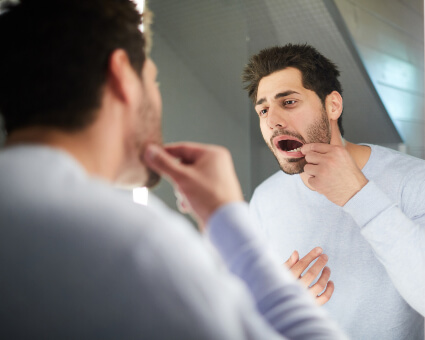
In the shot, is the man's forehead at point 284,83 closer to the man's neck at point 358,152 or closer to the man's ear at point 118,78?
the man's neck at point 358,152

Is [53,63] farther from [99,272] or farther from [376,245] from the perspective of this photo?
[376,245]

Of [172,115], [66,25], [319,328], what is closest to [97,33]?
[66,25]

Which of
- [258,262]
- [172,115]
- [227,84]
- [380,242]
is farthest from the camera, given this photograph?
[172,115]

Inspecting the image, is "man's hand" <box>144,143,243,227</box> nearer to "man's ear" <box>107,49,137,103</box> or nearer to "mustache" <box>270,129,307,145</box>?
"man's ear" <box>107,49,137,103</box>

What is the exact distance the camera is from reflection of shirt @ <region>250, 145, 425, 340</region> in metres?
0.87

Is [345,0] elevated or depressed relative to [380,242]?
elevated

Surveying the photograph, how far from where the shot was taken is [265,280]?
0.44m

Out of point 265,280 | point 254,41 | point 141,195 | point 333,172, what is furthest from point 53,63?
point 141,195

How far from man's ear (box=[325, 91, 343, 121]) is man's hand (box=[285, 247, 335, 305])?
33cm

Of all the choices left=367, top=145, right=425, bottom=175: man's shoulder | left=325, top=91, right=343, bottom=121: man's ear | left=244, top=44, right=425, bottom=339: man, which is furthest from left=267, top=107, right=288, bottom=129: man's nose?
left=367, top=145, right=425, bottom=175: man's shoulder

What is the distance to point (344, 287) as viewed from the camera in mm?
968

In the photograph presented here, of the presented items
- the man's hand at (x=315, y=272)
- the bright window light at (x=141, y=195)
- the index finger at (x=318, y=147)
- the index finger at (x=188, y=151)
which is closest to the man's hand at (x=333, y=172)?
the index finger at (x=318, y=147)

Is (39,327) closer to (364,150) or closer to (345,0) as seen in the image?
(364,150)

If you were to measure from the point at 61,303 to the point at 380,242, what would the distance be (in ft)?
2.37
